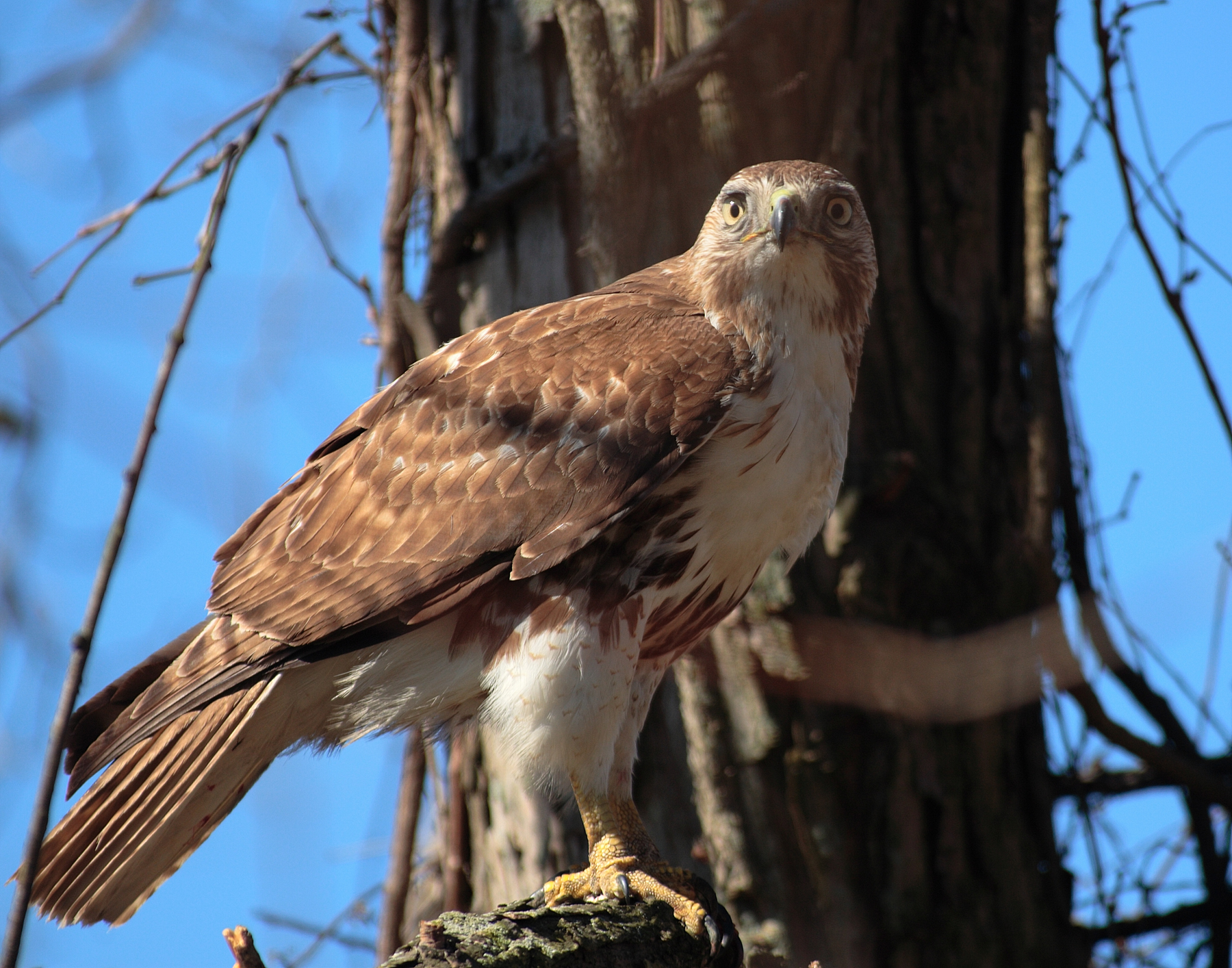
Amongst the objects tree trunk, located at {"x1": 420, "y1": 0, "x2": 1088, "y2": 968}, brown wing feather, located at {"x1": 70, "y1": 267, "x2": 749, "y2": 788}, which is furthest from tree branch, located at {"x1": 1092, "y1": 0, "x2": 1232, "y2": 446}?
brown wing feather, located at {"x1": 70, "y1": 267, "x2": 749, "y2": 788}

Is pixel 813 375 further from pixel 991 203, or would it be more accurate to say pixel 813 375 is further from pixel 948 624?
pixel 991 203

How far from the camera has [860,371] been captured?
4.16 m

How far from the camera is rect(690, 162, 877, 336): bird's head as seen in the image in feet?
9.82

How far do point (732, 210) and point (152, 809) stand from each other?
205cm

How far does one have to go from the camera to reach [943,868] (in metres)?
3.92

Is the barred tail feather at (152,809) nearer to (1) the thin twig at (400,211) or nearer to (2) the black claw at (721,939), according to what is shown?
(2) the black claw at (721,939)

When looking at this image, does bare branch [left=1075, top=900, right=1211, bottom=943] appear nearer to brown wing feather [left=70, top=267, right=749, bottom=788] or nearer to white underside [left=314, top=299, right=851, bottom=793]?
white underside [left=314, top=299, right=851, bottom=793]

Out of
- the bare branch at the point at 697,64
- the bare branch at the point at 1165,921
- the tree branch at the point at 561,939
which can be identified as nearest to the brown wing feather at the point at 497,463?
the tree branch at the point at 561,939

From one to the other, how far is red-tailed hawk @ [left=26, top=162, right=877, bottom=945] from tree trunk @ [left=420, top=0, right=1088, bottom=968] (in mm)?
875

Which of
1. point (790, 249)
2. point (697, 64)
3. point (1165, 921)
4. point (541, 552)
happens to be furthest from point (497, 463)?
point (1165, 921)

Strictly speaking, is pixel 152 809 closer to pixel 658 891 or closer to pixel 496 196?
pixel 658 891

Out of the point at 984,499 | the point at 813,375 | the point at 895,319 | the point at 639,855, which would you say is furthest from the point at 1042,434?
the point at 639,855

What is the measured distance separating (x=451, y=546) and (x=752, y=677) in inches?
56.2

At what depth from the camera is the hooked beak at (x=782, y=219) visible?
2.96 meters
